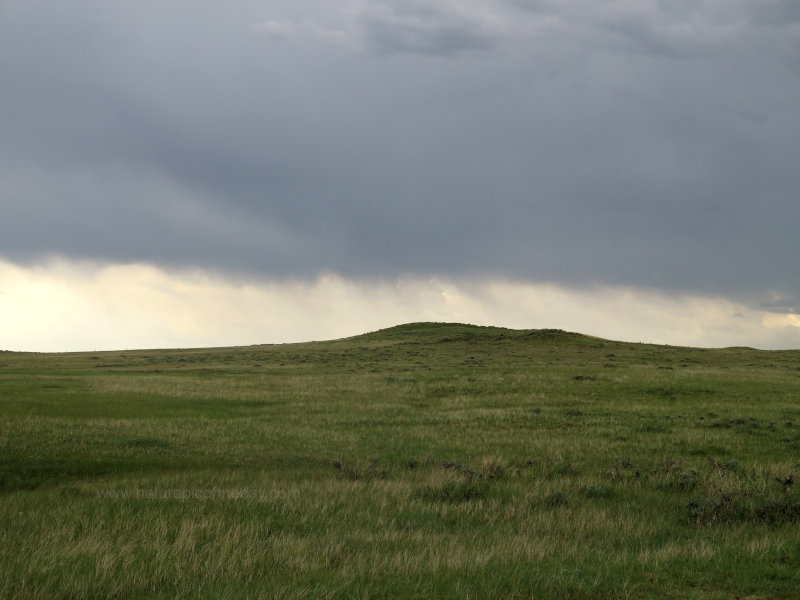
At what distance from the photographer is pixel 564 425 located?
2514 centimetres

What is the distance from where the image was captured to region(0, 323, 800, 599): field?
7621 millimetres

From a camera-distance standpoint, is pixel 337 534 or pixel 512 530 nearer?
pixel 337 534

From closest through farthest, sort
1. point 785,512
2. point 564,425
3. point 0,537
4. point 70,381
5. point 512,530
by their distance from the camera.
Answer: point 0,537, point 512,530, point 785,512, point 564,425, point 70,381

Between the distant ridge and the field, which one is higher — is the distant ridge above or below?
above

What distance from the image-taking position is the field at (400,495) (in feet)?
25.0

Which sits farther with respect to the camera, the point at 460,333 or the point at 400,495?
the point at 460,333

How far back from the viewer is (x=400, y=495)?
12734 mm

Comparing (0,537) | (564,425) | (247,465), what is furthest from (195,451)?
(564,425)

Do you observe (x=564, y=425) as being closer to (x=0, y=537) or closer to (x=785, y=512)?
(x=785, y=512)

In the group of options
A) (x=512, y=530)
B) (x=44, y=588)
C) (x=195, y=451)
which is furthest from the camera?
(x=195, y=451)

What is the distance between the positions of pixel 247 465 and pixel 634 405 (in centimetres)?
2073

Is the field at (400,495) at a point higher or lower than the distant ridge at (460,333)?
lower

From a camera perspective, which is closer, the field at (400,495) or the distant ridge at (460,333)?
the field at (400,495)

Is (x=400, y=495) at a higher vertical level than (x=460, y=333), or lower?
lower
